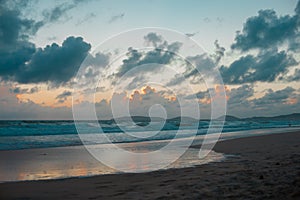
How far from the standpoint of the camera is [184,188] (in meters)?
7.91

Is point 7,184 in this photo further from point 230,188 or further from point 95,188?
point 230,188

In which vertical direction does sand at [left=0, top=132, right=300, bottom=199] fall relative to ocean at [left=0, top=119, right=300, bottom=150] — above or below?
below

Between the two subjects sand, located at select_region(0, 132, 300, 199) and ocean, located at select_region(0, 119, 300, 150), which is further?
ocean, located at select_region(0, 119, 300, 150)

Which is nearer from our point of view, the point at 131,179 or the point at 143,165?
the point at 131,179

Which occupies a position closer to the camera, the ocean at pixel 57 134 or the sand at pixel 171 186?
the sand at pixel 171 186

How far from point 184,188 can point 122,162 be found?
236 inches

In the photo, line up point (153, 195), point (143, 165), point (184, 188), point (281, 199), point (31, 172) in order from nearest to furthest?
1. point (281, 199)
2. point (153, 195)
3. point (184, 188)
4. point (31, 172)
5. point (143, 165)

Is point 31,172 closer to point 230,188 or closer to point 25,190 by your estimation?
point 25,190

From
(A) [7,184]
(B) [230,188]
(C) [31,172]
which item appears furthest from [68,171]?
(B) [230,188]

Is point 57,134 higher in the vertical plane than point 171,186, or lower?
higher

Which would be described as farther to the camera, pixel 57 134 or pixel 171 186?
pixel 57 134

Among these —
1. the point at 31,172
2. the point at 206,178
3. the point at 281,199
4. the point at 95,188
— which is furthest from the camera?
the point at 31,172

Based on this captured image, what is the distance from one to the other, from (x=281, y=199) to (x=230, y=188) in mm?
1570

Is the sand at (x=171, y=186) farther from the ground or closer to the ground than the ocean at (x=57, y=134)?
closer to the ground
